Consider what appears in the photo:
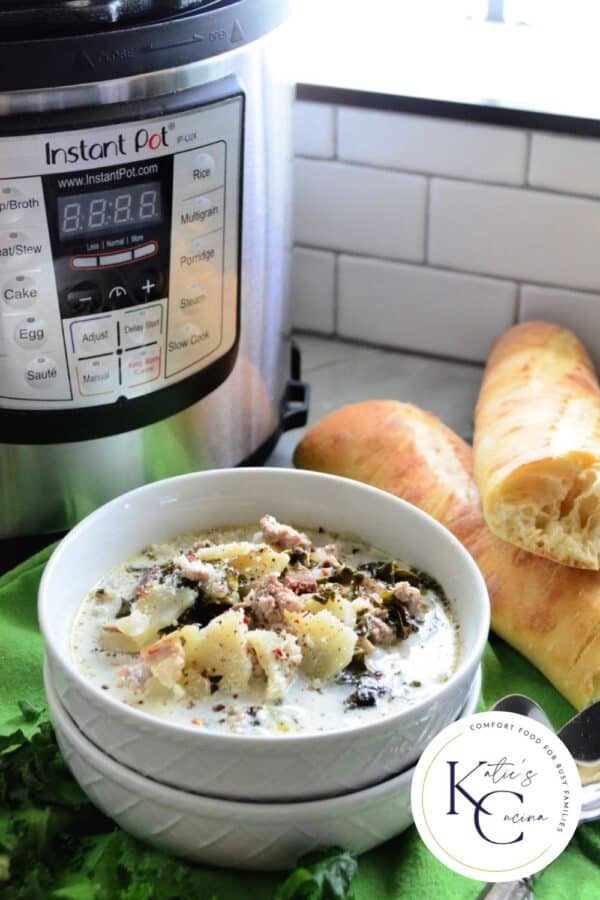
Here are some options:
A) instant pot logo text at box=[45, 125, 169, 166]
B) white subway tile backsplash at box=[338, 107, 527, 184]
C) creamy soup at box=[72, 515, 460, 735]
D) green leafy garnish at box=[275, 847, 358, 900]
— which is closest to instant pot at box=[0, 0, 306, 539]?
instant pot logo text at box=[45, 125, 169, 166]

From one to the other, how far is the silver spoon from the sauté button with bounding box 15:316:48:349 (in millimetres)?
370

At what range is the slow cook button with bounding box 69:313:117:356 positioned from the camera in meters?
0.86

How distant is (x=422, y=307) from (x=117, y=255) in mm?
477

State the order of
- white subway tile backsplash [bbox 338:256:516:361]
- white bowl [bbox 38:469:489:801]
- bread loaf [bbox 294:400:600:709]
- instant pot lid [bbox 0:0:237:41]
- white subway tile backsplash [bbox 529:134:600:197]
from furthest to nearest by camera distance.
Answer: white subway tile backsplash [bbox 338:256:516:361]
white subway tile backsplash [bbox 529:134:600:197]
bread loaf [bbox 294:400:600:709]
instant pot lid [bbox 0:0:237:41]
white bowl [bbox 38:469:489:801]

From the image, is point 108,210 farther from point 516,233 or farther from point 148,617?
point 516,233

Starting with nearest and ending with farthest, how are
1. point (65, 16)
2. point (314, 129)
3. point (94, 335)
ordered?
1. point (65, 16)
2. point (94, 335)
3. point (314, 129)

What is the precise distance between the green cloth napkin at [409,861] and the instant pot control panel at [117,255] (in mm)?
179

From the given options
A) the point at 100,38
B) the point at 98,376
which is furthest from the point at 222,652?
the point at 100,38

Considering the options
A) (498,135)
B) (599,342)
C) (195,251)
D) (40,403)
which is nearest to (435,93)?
(498,135)

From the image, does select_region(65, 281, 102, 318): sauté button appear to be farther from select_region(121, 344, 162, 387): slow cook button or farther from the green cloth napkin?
the green cloth napkin

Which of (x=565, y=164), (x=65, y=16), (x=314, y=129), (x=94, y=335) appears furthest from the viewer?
(x=314, y=129)

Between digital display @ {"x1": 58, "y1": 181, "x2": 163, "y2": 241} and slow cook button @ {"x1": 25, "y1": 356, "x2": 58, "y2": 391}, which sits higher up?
digital display @ {"x1": 58, "y1": 181, "x2": 163, "y2": 241}

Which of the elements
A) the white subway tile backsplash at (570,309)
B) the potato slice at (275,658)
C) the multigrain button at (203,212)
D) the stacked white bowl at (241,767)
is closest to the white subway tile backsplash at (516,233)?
the white subway tile backsplash at (570,309)

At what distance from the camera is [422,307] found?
1261mm
